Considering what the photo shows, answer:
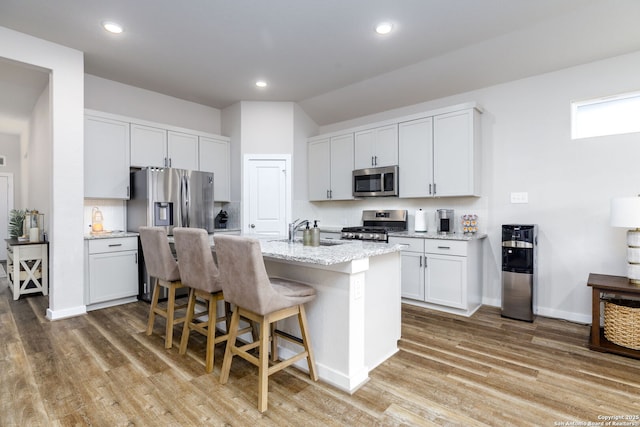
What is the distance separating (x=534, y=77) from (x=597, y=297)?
2355mm

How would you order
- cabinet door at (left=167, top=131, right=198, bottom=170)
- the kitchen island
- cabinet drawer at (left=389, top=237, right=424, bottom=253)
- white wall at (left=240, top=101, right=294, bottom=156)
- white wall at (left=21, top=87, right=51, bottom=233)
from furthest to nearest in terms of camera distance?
white wall at (left=240, top=101, right=294, bottom=156) < cabinet door at (left=167, top=131, right=198, bottom=170) < white wall at (left=21, top=87, right=51, bottom=233) < cabinet drawer at (left=389, top=237, right=424, bottom=253) < the kitchen island

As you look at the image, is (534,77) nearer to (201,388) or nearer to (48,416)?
(201,388)

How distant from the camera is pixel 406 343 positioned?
276 centimetres

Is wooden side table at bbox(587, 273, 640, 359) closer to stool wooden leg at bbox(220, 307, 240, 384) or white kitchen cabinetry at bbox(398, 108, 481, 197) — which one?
white kitchen cabinetry at bbox(398, 108, 481, 197)

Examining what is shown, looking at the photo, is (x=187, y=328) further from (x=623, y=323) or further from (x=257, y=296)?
(x=623, y=323)

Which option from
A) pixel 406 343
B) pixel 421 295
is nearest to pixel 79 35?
pixel 406 343

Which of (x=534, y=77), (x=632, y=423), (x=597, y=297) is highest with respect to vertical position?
(x=534, y=77)

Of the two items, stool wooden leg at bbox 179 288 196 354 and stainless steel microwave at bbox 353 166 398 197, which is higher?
stainless steel microwave at bbox 353 166 398 197

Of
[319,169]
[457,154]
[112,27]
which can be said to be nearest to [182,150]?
[112,27]

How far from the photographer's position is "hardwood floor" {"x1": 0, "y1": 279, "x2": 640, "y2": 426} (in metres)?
1.79

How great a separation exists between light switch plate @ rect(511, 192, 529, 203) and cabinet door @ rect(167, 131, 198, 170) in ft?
13.9

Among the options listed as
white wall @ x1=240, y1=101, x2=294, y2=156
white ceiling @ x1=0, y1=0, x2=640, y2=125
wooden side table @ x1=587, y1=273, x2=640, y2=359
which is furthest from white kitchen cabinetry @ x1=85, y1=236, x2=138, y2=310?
wooden side table @ x1=587, y1=273, x2=640, y2=359

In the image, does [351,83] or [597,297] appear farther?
[351,83]

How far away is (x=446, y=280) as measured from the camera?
3574 mm
